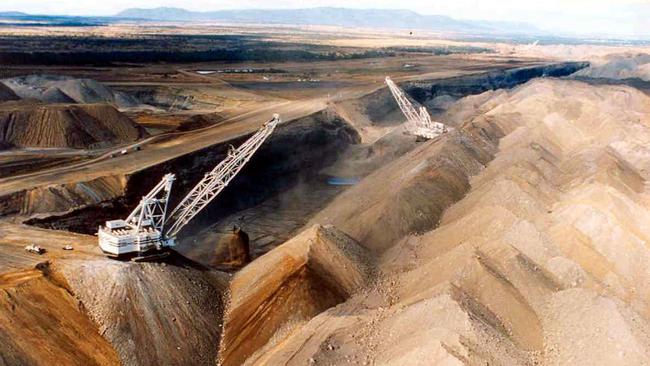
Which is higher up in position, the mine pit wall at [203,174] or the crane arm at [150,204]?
the crane arm at [150,204]

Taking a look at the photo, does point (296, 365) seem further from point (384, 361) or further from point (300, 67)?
point (300, 67)

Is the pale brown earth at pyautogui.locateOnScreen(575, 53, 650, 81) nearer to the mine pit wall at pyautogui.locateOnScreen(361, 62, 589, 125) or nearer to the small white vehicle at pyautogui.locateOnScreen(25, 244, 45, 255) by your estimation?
the mine pit wall at pyautogui.locateOnScreen(361, 62, 589, 125)

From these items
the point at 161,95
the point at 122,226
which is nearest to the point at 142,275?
the point at 122,226

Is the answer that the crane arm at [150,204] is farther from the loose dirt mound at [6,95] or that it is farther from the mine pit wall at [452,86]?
the mine pit wall at [452,86]

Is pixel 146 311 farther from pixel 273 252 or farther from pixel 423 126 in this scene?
pixel 423 126

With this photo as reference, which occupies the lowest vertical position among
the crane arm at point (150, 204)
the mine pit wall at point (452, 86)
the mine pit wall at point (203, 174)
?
the mine pit wall at point (452, 86)

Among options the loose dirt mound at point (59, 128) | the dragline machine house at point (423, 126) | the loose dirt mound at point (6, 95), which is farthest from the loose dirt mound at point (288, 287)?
the loose dirt mound at point (6, 95)
